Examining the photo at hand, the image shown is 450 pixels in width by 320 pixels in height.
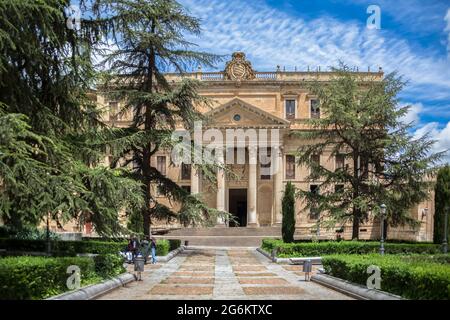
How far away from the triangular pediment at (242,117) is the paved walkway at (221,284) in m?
27.6

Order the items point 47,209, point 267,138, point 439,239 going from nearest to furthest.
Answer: point 47,209
point 439,239
point 267,138

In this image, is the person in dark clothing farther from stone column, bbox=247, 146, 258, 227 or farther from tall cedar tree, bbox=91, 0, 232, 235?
stone column, bbox=247, 146, 258, 227

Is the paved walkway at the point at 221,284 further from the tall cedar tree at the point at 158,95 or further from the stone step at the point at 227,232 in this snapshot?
the stone step at the point at 227,232

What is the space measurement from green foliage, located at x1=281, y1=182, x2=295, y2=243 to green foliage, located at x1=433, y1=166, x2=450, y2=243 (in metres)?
8.25

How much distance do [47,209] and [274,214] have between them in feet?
133

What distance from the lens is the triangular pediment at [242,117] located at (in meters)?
49.3

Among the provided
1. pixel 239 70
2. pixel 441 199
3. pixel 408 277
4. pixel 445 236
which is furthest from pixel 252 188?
pixel 408 277

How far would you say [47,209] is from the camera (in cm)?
1144

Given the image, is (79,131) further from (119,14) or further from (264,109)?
(264,109)

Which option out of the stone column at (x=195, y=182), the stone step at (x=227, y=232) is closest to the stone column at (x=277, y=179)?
the stone step at (x=227, y=232)

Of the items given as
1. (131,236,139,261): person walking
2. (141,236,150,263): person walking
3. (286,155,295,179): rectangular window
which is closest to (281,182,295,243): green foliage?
(141,236,150,263): person walking

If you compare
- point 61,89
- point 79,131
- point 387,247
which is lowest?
point 387,247

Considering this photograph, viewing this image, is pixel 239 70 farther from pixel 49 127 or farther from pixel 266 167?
pixel 49 127

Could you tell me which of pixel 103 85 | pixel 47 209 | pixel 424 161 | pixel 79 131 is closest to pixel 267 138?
pixel 424 161
